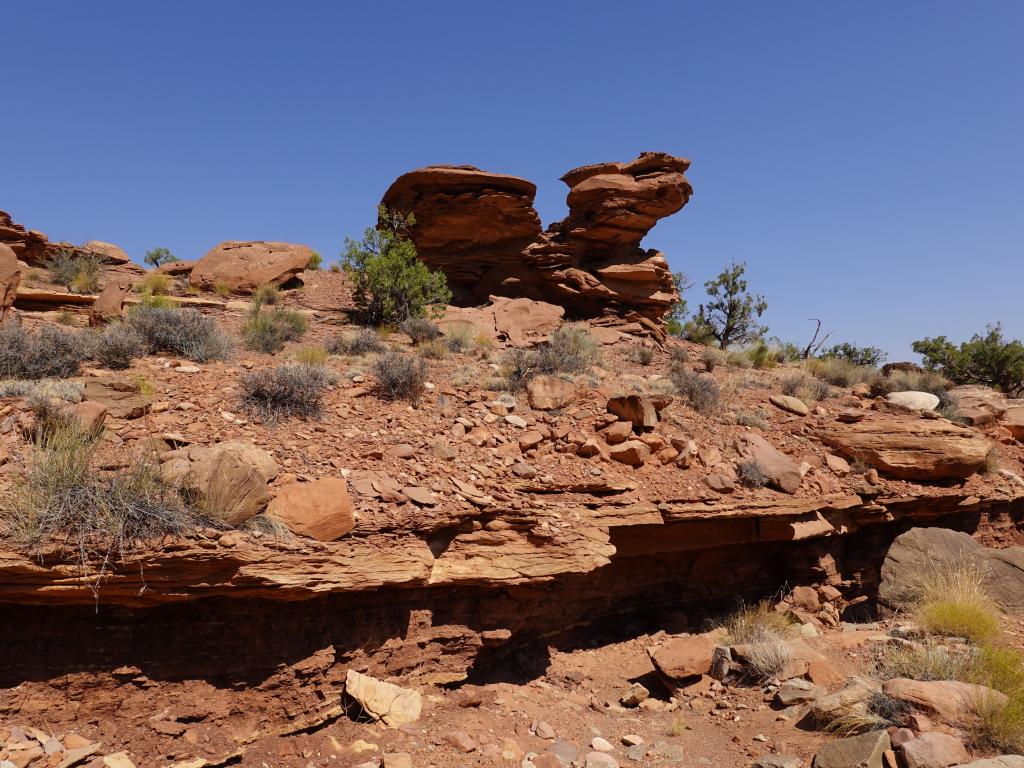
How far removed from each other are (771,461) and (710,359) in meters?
5.83

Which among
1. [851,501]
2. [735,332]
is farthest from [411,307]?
[735,332]

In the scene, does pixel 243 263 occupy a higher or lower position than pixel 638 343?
higher

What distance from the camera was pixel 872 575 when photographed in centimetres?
941

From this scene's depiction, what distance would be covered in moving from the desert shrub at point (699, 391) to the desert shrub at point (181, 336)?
731 centimetres

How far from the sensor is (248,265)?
14508 millimetres

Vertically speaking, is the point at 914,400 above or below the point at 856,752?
above

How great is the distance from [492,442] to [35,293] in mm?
9659

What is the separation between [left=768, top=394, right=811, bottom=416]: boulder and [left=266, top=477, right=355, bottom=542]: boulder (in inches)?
326

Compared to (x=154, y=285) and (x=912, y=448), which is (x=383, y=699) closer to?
(x=912, y=448)

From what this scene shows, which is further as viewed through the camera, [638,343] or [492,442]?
[638,343]

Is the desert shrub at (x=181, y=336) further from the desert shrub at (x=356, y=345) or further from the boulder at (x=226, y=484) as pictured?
the boulder at (x=226, y=484)

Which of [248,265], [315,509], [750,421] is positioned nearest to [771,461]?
[750,421]

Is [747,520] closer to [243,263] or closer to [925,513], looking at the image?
[925,513]

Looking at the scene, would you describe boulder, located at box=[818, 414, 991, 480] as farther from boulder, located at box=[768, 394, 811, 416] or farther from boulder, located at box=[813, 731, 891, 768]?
boulder, located at box=[813, 731, 891, 768]
